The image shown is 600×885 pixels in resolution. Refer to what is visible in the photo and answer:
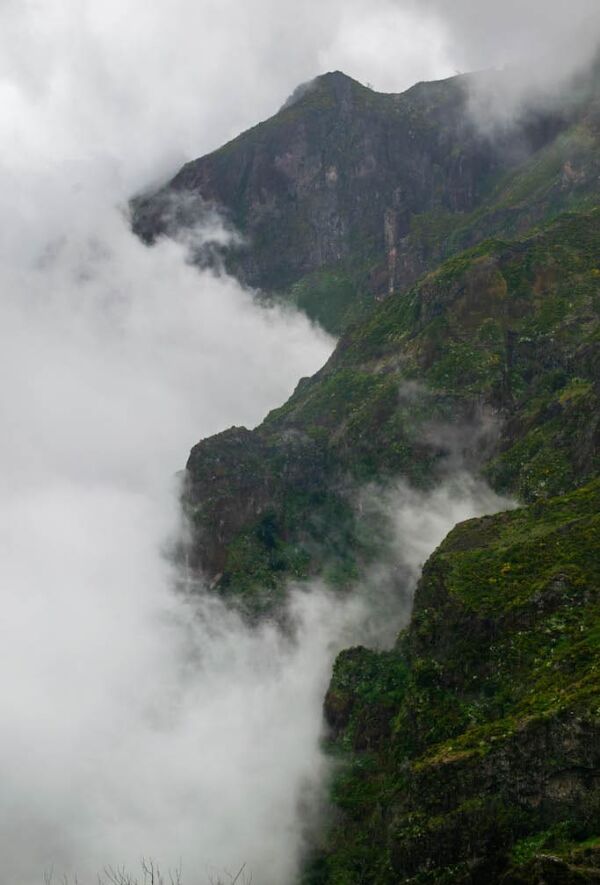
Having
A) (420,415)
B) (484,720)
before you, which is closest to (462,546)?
(484,720)

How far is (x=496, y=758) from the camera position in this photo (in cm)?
6241

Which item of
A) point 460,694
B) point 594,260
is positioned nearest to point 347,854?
point 460,694

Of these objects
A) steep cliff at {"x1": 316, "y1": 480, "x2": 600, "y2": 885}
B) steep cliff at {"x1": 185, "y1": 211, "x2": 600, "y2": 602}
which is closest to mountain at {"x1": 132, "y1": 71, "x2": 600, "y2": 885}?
steep cliff at {"x1": 316, "y1": 480, "x2": 600, "y2": 885}

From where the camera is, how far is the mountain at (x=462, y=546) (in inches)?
2399

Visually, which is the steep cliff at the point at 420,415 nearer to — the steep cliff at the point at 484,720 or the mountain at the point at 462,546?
the mountain at the point at 462,546

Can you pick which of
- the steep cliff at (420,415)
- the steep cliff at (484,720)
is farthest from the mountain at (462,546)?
the steep cliff at (420,415)

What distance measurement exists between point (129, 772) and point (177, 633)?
105 feet

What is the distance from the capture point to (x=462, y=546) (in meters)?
97.2

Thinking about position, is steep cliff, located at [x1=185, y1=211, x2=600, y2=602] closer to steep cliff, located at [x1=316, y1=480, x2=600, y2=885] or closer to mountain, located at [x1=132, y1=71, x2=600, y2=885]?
mountain, located at [x1=132, y1=71, x2=600, y2=885]

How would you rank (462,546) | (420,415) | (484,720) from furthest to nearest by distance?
(420,415) < (462,546) < (484,720)

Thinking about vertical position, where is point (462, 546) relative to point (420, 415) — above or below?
below

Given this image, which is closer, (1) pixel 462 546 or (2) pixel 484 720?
(2) pixel 484 720

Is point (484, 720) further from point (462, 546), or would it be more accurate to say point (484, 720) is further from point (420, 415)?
point (420, 415)

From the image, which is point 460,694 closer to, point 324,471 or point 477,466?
point 477,466
